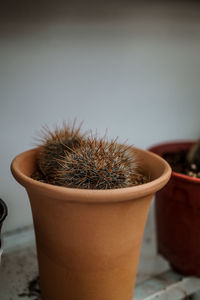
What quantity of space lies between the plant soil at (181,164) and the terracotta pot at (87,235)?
0.31 metres

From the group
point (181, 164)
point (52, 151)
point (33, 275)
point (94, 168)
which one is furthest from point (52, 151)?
point (181, 164)

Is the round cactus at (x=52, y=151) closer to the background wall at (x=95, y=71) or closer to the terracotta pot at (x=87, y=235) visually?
the terracotta pot at (x=87, y=235)

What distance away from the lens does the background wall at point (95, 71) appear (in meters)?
0.95

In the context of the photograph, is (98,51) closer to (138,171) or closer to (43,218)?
(138,171)

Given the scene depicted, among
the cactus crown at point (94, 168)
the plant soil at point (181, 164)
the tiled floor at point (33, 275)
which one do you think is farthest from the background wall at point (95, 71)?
the cactus crown at point (94, 168)

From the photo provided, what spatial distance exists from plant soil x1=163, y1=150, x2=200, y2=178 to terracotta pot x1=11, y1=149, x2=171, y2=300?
12.1 inches

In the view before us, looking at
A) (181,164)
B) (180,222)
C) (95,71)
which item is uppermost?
(95,71)

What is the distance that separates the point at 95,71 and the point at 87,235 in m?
0.61

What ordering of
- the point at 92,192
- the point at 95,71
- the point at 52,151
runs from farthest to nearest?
the point at 95,71 < the point at 52,151 < the point at 92,192

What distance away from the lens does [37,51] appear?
96 cm

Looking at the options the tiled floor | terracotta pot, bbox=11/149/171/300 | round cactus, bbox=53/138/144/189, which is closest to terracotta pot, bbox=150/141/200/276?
the tiled floor

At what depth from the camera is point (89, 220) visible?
0.63 meters

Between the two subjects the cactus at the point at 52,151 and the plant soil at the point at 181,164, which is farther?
the plant soil at the point at 181,164

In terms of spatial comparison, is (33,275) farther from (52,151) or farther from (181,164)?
(181,164)
